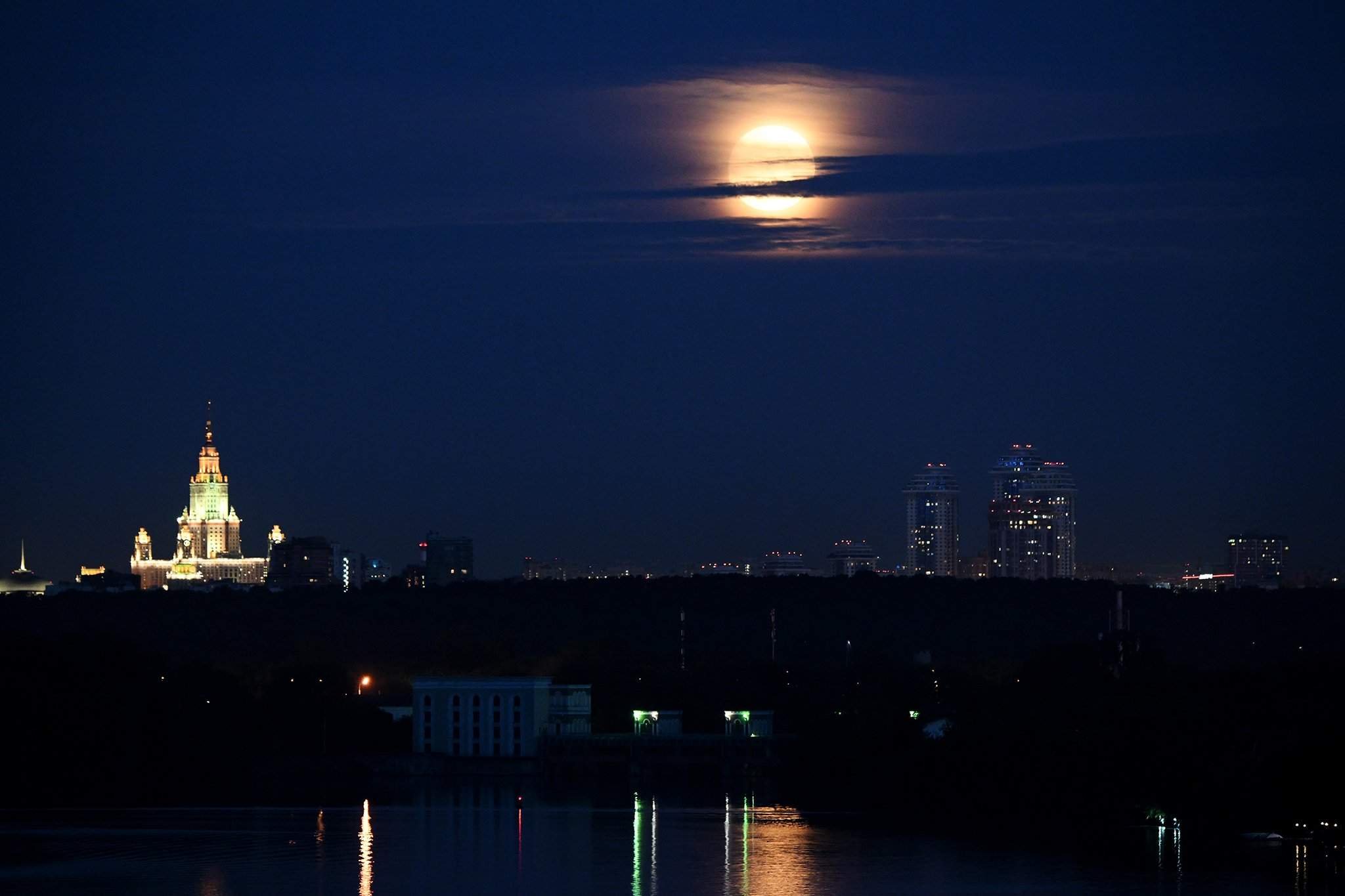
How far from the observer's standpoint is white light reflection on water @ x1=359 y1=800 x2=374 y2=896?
Answer: 59278mm

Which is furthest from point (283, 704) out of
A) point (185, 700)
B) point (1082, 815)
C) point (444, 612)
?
point (444, 612)

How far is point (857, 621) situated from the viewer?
179m

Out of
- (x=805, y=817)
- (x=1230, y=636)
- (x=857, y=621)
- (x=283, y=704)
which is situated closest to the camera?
(x=805, y=817)

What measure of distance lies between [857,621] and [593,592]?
21289mm

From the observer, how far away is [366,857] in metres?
66.7

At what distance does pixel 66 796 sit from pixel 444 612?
88919 millimetres

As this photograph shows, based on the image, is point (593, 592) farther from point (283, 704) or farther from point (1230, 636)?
point (283, 704)

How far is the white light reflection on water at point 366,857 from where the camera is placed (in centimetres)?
5928

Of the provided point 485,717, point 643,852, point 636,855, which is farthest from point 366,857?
point 485,717

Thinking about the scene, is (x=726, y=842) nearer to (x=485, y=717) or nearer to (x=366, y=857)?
(x=366, y=857)

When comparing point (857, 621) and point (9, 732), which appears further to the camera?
point (857, 621)

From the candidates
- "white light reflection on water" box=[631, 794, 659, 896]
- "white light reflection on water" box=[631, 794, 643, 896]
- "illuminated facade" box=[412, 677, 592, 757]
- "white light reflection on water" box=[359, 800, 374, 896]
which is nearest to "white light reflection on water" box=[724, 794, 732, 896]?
"white light reflection on water" box=[631, 794, 659, 896]

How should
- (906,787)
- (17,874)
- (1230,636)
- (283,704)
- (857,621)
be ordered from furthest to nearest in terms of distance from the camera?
(857,621) < (1230,636) < (283,704) < (906,787) < (17,874)

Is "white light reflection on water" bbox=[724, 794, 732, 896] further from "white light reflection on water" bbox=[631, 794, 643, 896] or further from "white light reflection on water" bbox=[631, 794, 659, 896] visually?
"white light reflection on water" bbox=[631, 794, 643, 896]
